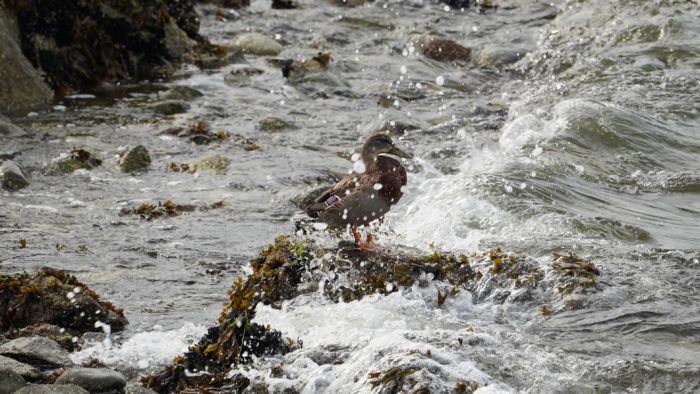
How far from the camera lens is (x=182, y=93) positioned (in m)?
14.6

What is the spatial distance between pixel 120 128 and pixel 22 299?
6.05m

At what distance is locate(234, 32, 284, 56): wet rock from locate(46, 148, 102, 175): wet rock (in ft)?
21.9

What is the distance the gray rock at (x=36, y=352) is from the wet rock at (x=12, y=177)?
14.0ft

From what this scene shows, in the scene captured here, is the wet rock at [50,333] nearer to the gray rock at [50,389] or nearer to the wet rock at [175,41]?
the gray rock at [50,389]

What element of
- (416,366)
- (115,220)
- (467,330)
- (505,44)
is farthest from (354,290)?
(505,44)

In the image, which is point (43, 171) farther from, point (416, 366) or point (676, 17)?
point (676, 17)

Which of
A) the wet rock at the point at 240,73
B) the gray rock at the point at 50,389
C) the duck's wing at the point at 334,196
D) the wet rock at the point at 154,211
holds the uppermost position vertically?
the duck's wing at the point at 334,196

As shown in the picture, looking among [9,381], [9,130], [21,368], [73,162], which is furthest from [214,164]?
[9,381]

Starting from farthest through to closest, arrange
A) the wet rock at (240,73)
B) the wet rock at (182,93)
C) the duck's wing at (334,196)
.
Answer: the wet rock at (240,73) → the wet rock at (182,93) → the duck's wing at (334,196)

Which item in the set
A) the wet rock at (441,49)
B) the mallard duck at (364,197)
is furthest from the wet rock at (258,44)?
the mallard duck at (364,197)

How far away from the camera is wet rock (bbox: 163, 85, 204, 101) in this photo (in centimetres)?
1438

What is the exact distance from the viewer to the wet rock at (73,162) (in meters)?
11.1

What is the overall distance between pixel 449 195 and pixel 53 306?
15.2ft

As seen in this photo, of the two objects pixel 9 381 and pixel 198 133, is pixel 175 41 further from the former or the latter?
pixel 9 381
